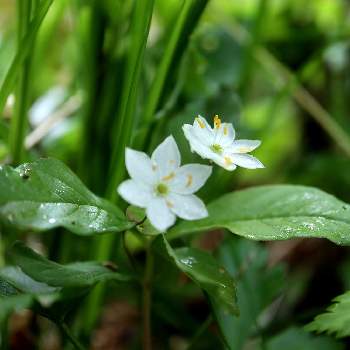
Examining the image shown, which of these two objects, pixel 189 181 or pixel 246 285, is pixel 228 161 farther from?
pixel 246 285

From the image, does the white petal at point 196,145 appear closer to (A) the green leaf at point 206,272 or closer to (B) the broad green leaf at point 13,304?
(A) the green leaf at point 206,272

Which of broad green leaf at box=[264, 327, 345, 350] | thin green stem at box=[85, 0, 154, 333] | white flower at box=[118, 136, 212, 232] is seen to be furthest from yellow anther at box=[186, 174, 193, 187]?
broad green leaf at box=[264, 327, 345, 350]

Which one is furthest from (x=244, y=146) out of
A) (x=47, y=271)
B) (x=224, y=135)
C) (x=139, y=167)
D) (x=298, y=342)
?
(x=298, y=342)

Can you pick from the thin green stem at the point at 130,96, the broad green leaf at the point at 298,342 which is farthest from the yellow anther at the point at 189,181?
the broad green leaf at the point at 298,342

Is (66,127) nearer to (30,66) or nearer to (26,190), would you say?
(30,66)

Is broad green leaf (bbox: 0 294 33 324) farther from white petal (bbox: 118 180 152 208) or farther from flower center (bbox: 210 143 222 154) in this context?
flower center (bbox: 210 143 222 154)

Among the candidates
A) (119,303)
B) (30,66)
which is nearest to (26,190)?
(30,66)
